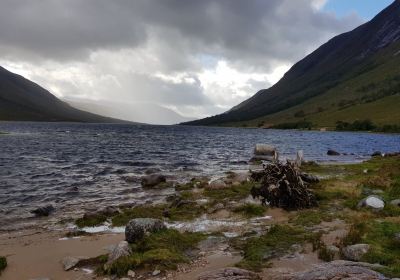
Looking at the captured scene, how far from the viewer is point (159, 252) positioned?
17406mm

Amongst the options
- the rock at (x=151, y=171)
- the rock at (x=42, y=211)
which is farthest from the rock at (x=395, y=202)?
the rock at (x=151, y=171)

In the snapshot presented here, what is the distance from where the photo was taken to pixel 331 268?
507 inches

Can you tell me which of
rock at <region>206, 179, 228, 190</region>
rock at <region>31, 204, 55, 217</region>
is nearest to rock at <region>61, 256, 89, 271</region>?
rock at <region>31, 204, 55, 217</region>

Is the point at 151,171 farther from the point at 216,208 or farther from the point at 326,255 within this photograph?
the point at 326,255

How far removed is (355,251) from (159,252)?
802cm

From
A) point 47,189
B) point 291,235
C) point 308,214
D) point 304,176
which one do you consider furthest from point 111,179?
point 291,235

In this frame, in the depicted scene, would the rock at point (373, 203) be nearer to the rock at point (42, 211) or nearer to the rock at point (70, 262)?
the rock at point (70, 262)

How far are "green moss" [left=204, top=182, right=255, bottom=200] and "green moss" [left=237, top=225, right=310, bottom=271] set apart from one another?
1085 cm

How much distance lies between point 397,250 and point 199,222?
1122 cm

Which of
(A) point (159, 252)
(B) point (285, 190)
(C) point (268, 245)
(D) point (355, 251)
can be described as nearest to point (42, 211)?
(A) point (159, 252)

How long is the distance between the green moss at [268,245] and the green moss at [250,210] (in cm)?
448

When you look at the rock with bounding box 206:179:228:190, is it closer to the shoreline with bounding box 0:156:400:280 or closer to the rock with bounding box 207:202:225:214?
the shoreline with bounding box 0:156:400:280

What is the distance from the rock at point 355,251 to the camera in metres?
16.1

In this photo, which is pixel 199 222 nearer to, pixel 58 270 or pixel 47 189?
pixel 58 270
